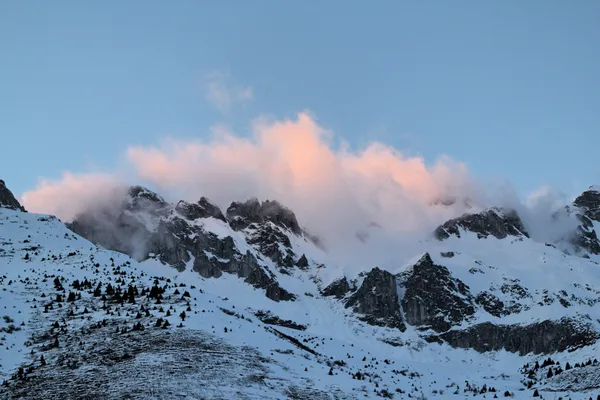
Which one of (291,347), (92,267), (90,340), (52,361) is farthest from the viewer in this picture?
(92,267)

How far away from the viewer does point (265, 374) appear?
117ft

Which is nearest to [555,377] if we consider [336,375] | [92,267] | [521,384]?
[521,384]

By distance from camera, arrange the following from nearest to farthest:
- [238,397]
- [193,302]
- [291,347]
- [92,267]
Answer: [238,397] < [291,347] < [193,302] < [92,267]

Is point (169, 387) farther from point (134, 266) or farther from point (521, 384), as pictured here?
point (134, 266)

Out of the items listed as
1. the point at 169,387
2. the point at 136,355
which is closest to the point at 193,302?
the point at 136,355

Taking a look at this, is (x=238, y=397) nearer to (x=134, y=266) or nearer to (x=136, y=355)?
(x=136, y=355)

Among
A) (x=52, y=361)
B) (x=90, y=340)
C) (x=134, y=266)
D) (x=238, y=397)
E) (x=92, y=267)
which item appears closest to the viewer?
(x=238, y=397)

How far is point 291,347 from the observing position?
1756 inches

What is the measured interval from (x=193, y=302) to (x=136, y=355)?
1298 centimetres

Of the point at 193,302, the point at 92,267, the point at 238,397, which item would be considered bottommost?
the point at 238,397

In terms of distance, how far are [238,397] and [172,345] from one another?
791 centimetres

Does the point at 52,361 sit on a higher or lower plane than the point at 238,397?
higher

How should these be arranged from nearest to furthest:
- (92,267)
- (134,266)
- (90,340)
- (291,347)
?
(90,340)
(291,347)
(92,267)
(134,266)

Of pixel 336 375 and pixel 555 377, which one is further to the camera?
pixel 555 377
